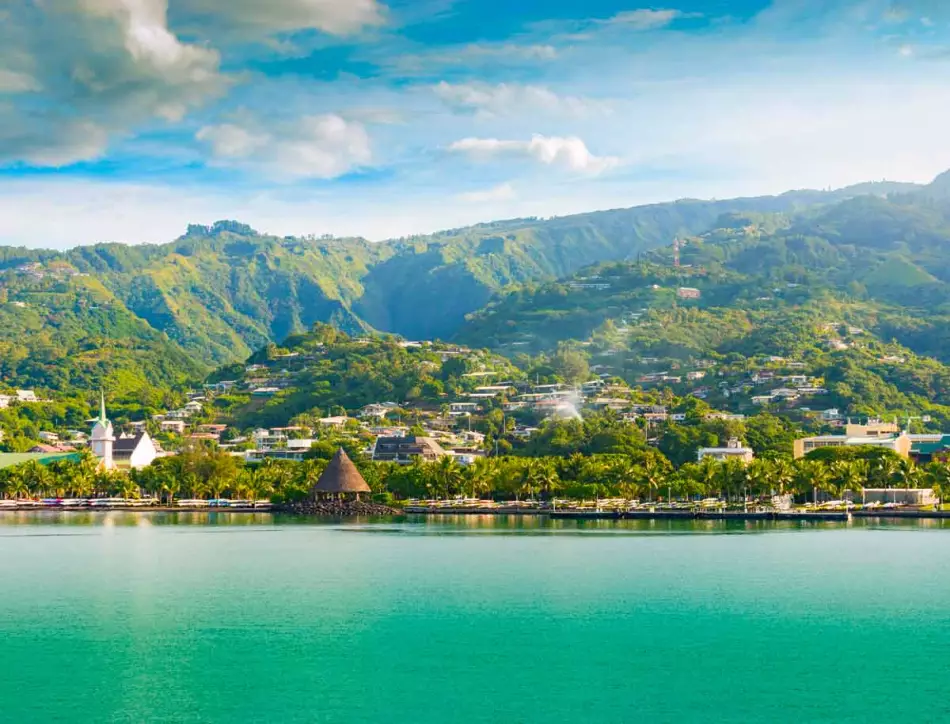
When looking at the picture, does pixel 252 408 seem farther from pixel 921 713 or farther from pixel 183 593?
pixel 921 713

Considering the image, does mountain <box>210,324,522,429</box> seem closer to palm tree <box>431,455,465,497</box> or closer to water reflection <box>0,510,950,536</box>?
palm tree <box>431,455,465,497</box>

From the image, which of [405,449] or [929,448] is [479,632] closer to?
[405,449]

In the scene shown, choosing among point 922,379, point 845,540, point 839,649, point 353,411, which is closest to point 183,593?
point 839,649

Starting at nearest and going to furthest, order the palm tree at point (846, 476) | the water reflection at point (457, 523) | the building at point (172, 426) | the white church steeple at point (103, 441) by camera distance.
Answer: the water reflection at point (457, 523), the palm tree at point (846, 476), the white church steeple at point (103, 441), the building at point (172, 426)

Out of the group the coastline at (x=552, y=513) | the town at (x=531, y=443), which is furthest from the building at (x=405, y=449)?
the coastline at (x=552, y=513)

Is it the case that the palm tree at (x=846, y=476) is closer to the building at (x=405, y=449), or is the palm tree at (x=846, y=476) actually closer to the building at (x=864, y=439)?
the building at (x=864, y=439)

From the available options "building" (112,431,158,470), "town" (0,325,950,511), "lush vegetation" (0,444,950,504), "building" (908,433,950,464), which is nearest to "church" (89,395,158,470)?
"building" (112,431,158,470)
